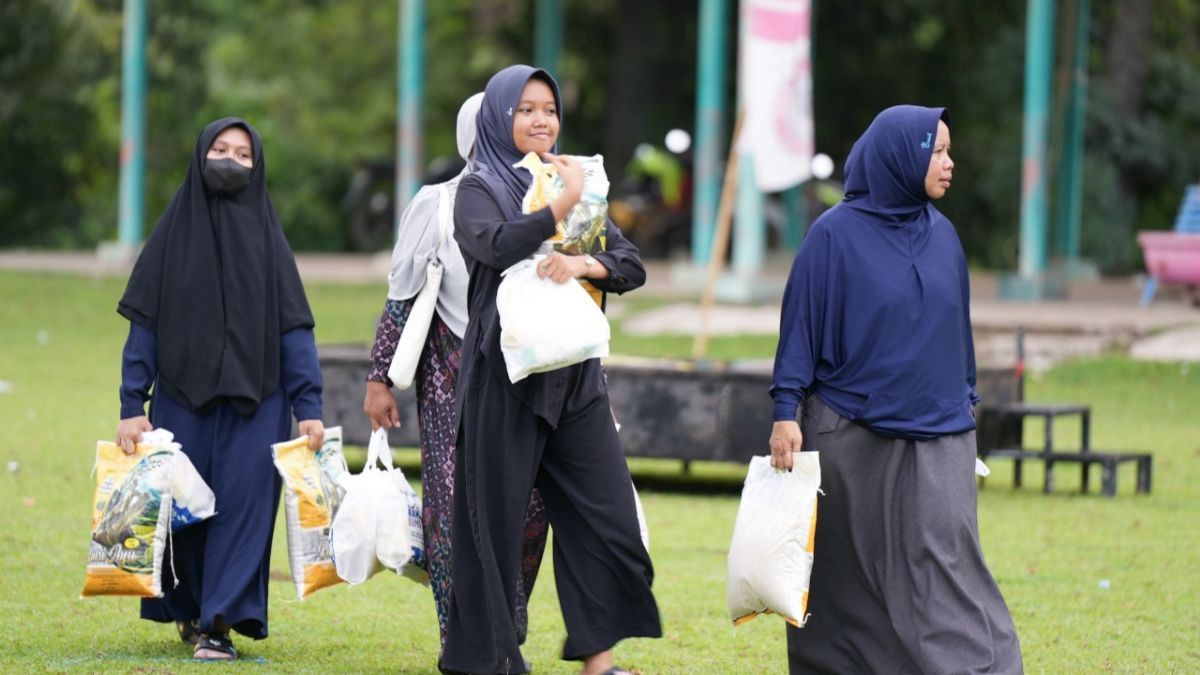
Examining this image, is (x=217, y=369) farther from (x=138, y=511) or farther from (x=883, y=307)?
(x=883, y=307)

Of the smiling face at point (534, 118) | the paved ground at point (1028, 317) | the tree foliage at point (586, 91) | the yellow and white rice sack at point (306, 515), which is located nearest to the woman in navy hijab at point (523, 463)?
the smiling face at point (534, 118)

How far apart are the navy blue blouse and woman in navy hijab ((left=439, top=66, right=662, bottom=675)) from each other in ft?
2.57

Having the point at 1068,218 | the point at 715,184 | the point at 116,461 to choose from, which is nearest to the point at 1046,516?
the point at 116,461

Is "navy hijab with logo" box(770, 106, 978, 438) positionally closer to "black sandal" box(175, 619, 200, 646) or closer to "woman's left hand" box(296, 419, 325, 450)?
"woman's left hand" box(296, 419, 325, 450)

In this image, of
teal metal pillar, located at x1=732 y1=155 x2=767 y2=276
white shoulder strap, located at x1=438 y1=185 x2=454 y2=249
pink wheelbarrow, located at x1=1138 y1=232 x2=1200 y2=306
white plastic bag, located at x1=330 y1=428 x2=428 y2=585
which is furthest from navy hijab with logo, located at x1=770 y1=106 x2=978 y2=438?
teal metal pillar, located at x1=732 y1=155 x2=767 y2=276

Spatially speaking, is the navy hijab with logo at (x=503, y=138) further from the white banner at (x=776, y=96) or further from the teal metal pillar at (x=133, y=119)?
the teal metal pillar at (x=133, y=119)

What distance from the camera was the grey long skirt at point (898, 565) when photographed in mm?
5297

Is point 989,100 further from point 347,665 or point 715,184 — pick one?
point 347,665

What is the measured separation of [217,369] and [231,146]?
2.13 ft

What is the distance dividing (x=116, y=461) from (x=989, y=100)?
23.0 meters

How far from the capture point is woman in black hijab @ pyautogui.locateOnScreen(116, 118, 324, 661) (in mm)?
5996

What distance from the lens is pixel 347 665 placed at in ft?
20.2

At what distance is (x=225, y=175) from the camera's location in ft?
19.7

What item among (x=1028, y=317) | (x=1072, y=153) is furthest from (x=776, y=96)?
(x=1072, y=153)
